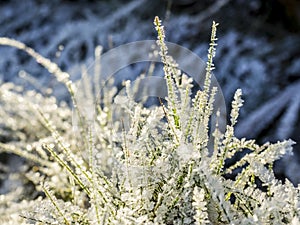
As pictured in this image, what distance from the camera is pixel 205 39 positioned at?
10.3ft

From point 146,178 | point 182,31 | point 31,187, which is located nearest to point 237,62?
point 182,31

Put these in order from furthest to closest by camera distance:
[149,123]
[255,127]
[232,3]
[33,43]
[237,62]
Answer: [33,43] → [232,3] → [237,62] → [255,127] → [149,123]

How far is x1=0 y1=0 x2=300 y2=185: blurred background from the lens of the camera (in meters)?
2.45

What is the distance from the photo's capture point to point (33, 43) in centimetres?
366

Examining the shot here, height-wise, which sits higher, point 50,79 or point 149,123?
point 50,79

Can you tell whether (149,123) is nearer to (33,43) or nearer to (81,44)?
(81,44)

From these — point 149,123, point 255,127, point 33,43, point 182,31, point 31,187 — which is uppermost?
point 33,43

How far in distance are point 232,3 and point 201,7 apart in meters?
0.24

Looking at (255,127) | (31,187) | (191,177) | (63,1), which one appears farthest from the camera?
(63,1)

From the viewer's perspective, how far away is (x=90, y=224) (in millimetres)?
1017

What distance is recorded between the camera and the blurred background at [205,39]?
2.45 m

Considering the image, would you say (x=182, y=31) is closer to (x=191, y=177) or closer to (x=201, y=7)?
(x=201, y=7)

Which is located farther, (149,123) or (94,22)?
(94,22)

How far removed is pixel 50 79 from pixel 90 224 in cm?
222
